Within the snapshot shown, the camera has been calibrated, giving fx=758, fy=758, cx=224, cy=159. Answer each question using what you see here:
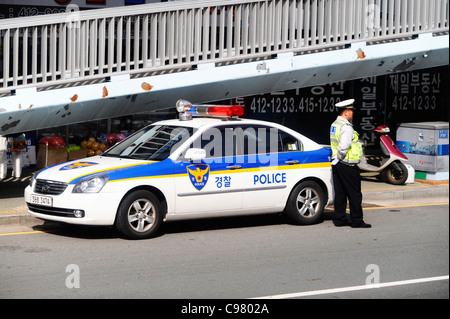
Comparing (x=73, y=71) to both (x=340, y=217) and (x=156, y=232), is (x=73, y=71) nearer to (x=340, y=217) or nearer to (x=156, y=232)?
(x=156, y=232)

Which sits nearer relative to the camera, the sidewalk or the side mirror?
the side mirror

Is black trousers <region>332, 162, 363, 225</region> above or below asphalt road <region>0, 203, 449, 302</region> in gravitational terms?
above

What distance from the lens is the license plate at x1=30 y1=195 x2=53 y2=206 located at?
30.7 ft

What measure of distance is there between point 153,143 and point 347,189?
275 centimetres

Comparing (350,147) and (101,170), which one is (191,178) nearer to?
(101,170)

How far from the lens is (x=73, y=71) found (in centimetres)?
1219

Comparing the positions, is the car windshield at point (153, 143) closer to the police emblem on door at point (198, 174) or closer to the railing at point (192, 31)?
the police emblem on door at point (198, 174)

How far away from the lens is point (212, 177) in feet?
32.4

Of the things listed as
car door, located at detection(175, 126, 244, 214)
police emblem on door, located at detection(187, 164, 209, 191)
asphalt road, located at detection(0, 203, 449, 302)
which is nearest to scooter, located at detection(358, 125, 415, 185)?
asphalt road, located at detection(0, 203, 449, 302)

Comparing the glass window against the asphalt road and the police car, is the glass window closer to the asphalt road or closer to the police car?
the police car

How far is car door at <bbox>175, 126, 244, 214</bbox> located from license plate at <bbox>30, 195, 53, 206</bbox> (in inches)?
62.2

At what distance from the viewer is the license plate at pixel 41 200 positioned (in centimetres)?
937

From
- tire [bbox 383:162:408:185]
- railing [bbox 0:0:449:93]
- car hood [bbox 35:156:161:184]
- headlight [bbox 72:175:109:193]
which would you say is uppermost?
railing [bbox 0:0:449:93]

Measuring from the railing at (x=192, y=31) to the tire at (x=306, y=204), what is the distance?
3445 mm
